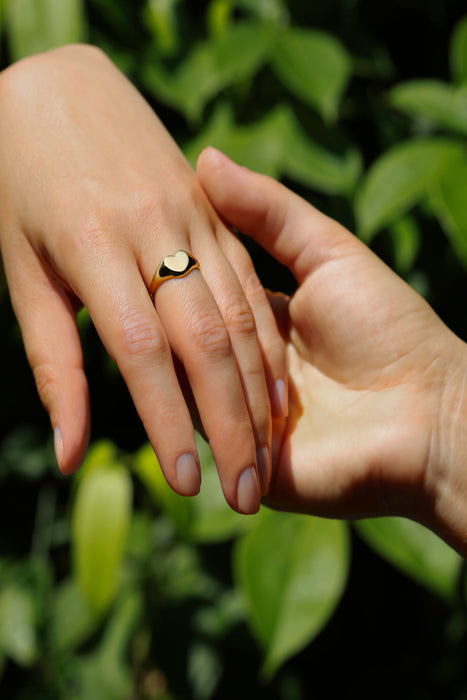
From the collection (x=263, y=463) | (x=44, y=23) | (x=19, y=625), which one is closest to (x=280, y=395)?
(x=263, y=463)

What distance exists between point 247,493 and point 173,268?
254mm

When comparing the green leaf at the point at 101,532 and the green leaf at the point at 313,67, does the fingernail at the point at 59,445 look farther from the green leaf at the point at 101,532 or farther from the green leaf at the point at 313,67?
the green leaf at the point at 313,67

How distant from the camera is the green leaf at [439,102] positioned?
39.1 inches

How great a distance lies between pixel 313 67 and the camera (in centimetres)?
94

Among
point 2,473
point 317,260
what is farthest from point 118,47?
point 2,473

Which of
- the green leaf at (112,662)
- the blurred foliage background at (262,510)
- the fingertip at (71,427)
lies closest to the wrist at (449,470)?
the blurred foliage background at (262,510)

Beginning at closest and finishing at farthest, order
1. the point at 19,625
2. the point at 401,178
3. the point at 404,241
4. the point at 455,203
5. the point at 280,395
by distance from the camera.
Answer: the point at 280,395
the point at 455,203
the point at 401,178
the point at 404,241
the point at 19,625

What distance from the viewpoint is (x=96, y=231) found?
663mm

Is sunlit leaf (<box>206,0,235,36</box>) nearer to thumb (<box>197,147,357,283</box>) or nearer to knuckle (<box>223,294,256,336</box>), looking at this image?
thumb (<box>197,147,357,283</box>)

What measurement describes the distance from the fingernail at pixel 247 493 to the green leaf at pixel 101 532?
1.21 feet

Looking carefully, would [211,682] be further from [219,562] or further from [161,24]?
[161,24]

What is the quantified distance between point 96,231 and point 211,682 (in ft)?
4.21

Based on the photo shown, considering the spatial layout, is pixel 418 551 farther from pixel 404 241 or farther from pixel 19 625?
pixel 19 625

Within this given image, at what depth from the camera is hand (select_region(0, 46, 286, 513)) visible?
628 mm
